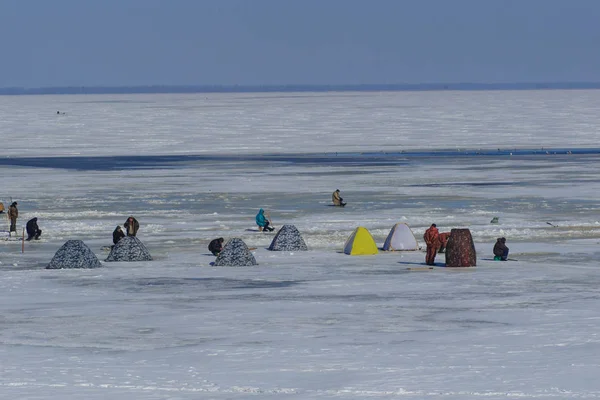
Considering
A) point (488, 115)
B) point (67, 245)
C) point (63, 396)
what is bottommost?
point (63, 396)

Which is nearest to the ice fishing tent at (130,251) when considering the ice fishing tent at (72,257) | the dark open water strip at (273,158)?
the ice fishing tent at (72,257)

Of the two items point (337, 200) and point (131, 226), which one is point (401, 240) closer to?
point (131, 226)

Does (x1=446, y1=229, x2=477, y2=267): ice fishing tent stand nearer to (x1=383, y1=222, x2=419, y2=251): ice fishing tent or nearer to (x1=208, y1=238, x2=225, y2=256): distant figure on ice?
(x1=383, y1=222, x2=419, y2=251): ice fishing tent

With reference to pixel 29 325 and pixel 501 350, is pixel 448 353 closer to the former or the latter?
pixel 501 350

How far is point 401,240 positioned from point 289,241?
2.64 m

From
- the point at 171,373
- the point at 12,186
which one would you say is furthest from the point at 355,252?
the point at 12,186

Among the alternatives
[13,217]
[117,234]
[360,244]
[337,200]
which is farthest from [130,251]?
[337,200]

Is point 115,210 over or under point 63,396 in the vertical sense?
→ over

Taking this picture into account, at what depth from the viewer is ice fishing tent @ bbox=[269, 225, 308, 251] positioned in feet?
97.6

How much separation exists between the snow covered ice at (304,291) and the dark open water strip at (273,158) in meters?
1.44

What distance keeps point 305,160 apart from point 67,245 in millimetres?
36114

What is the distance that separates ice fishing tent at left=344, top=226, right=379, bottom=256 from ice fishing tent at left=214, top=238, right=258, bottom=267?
2655 millimetres

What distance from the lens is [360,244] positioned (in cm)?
2912

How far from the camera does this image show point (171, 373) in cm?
1606
